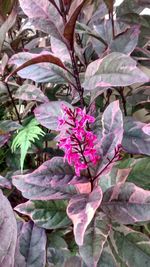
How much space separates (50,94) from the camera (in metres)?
0.95

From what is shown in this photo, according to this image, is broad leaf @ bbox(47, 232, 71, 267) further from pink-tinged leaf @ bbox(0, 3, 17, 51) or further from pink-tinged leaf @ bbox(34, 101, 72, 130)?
pink-tinged leaf @ bbox(0, 3, 17, 51)

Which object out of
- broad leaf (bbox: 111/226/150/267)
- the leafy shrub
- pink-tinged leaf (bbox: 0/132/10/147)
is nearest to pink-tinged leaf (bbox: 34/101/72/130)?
the leafy shrub

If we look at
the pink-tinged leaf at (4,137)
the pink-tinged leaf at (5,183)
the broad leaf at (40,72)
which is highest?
the broad leaf at (40,72)

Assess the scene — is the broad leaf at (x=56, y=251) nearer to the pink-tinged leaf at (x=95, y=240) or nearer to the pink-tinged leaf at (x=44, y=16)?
the pink-tinged leaf at (x=95, y=240)

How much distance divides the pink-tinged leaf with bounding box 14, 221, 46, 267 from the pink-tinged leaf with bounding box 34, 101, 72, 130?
0.59 feet

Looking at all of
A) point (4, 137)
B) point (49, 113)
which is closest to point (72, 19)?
point (49, 113)

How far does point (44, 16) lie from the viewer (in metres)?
0.70

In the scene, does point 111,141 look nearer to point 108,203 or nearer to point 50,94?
point 108,203

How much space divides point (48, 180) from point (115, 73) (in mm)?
194

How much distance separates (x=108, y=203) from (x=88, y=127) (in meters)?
0.15

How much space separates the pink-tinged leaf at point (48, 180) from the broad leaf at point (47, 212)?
0.07 meters

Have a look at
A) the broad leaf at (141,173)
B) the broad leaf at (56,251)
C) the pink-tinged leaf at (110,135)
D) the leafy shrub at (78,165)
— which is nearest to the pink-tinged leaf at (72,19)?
the leafy shrub at (78,165)

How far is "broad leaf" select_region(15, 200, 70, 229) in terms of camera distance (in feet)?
2.24

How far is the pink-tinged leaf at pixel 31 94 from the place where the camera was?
0.81 meters
